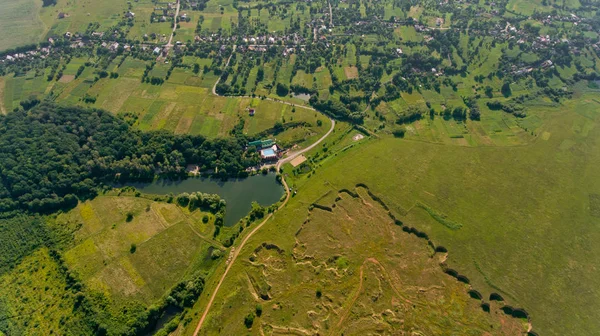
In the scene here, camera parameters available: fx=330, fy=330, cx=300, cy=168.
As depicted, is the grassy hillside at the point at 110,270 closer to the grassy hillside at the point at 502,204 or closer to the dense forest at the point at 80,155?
the dense forest at the point at 80,155

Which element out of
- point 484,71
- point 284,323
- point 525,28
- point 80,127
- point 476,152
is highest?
point 525,28

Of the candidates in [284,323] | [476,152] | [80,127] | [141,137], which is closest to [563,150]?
[476,152]

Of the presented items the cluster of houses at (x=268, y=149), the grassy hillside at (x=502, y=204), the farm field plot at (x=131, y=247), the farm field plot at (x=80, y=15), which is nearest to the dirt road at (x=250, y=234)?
the grassy hillside at (x=502, y=204)

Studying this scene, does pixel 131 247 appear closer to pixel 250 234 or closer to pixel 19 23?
pixel 250 234

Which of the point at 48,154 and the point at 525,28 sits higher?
the point at 525,28

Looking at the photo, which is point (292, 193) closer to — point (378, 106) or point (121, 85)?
point (378, 106)

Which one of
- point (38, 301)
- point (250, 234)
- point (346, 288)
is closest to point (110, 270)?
point (38, 301)
